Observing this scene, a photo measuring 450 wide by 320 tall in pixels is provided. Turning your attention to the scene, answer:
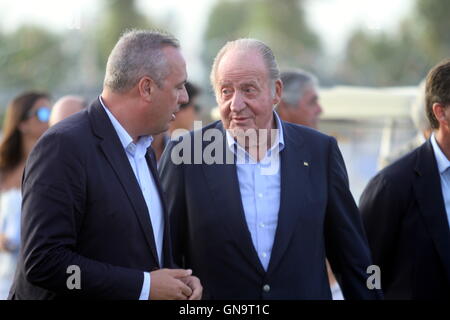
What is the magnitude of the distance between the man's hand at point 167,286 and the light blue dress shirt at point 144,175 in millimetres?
262

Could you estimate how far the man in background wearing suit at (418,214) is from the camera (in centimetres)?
423

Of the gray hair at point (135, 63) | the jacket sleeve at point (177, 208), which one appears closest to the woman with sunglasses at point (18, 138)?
the jacket sleeve at point (177, 208)

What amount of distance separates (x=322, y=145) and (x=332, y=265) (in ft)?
2.17

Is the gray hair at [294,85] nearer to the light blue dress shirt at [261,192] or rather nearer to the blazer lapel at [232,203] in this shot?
the light blue dress shirt at [261,192]

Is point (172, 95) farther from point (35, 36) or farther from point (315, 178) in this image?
point (35, 36)

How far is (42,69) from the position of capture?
158 ft

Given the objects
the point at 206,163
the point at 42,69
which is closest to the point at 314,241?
the point at 206,163

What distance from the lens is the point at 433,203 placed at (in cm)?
425

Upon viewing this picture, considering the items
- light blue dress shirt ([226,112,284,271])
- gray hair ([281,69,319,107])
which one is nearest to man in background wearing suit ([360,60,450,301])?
Answer: light blue dress shirt ([226,112,284,271])

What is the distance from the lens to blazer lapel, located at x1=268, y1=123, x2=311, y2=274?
12.6ft

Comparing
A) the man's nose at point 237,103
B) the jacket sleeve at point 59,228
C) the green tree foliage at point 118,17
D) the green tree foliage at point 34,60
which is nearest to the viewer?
the jacket sleeve at point 59,228

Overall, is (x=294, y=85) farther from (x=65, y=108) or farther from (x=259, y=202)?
(x=259, y=202)

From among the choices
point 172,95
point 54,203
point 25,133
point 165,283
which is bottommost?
point 165,283

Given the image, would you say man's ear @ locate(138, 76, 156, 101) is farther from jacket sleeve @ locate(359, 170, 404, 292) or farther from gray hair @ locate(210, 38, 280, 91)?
jacket sleeve @ locate(359, 170, 404, 292)
